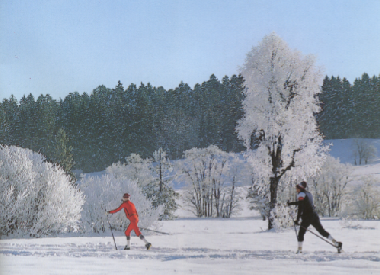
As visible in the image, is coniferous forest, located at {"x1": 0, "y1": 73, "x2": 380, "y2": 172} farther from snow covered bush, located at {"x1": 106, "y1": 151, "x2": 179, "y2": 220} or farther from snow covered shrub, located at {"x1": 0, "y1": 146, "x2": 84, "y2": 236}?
snow covered shrub, located at {"x1": 0, "y1": 146, "x2": 84, "y2": 236}

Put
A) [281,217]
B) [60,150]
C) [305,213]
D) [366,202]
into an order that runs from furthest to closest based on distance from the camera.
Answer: [60,150] < [366,202] < [281,217] < [305,213]

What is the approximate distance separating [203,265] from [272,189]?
36.9 feet

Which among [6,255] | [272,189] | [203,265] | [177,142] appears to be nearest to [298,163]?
[272,189]

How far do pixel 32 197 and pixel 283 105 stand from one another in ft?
39.0

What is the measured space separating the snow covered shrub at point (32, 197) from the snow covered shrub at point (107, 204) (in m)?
1.20

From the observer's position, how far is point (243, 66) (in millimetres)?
17250

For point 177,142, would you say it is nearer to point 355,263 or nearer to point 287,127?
point 287,127

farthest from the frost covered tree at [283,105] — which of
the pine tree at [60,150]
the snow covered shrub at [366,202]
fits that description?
the pine tree at [60,150]

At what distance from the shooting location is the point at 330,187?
44.3 metres

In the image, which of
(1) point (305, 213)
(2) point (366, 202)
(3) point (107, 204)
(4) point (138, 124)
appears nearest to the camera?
(1) point (305, 213)

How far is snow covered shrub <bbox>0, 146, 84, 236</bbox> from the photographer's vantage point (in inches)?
519

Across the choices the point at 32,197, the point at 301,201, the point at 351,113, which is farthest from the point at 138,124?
Answer: the point at 301,201

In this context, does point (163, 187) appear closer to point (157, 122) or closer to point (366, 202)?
point (157, 122)

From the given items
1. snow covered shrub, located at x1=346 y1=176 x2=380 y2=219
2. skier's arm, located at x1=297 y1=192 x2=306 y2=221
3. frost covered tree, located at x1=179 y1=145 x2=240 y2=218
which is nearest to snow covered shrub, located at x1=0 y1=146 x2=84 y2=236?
skier's arm, located at x1=297 y1=192 x2=306 y2=221
